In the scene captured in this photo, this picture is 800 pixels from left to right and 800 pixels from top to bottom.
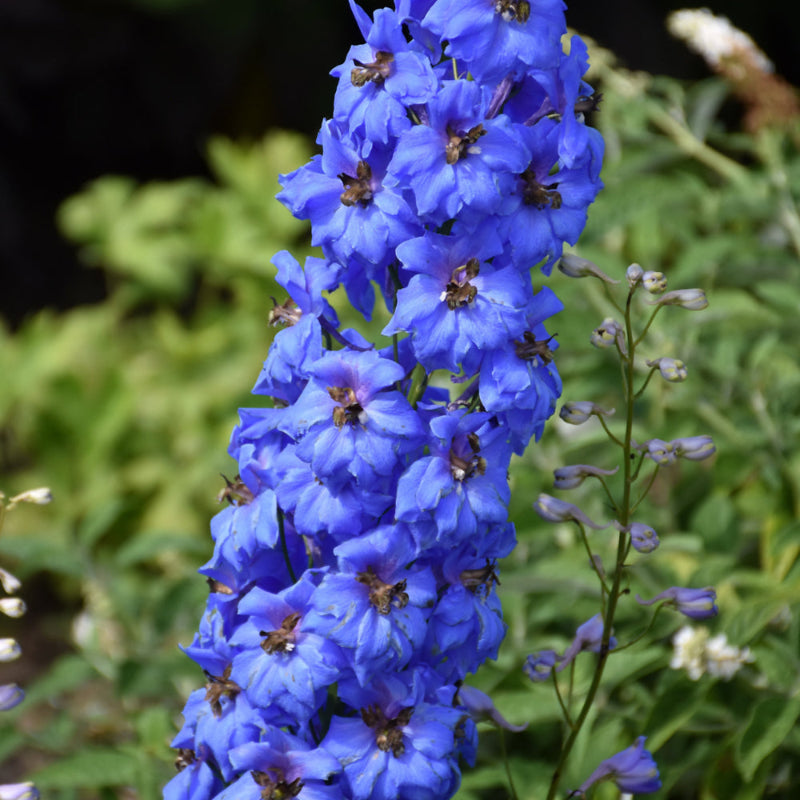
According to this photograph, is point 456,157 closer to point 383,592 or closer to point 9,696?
point 383,592

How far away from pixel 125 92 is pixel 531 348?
18.1 feet

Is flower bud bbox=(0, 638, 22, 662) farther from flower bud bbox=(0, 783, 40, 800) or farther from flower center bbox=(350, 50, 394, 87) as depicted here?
flower center bbox=(350, 50, 394, 87)

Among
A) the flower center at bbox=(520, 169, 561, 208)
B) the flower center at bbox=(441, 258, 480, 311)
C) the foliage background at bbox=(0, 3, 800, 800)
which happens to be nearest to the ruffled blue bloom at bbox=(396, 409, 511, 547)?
the flower center at bbox=(441, 258, 480, 311)

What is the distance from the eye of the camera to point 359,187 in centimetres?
94

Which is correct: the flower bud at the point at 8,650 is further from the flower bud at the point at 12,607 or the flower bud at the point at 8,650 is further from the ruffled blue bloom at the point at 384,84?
the ruffled blue bloom at the point at 384,84

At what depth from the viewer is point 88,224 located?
387 cm

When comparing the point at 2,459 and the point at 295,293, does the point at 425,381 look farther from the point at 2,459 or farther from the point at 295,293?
the point at 2,459

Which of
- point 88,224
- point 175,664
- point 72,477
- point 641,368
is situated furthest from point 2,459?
point 641,368

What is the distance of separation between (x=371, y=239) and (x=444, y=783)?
0.51m

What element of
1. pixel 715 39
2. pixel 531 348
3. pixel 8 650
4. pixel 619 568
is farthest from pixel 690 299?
pixel 715 39

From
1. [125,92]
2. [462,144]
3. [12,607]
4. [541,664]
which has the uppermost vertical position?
[125,92]

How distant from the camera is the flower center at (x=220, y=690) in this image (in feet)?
3.32

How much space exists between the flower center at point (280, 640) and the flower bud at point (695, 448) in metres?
0.44

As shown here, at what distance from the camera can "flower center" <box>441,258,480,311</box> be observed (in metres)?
0.90
